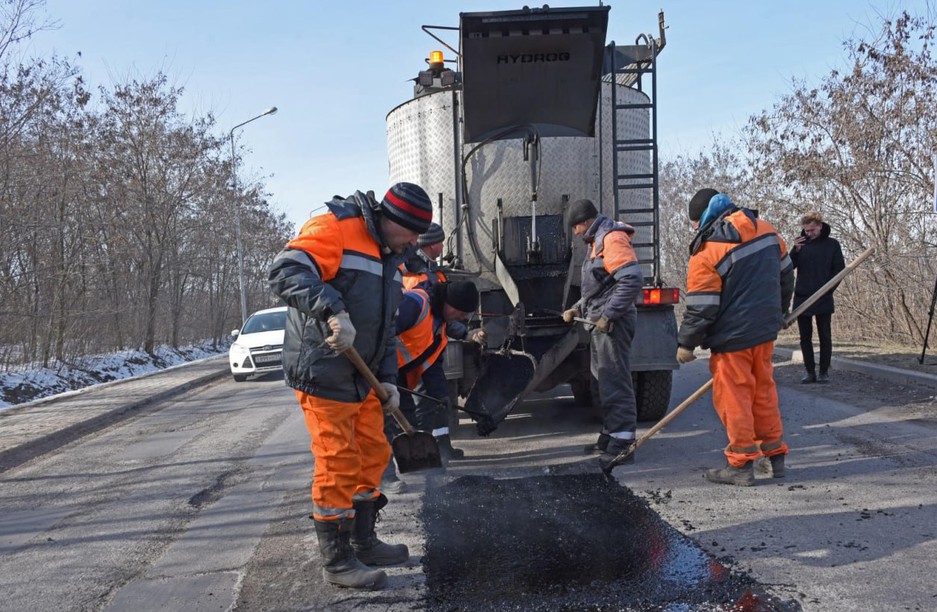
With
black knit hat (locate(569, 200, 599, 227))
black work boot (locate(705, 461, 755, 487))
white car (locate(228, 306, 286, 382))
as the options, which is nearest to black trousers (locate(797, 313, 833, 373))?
black knit hat (locate(569, 200, 599, 227))

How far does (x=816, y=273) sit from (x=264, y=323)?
10.9 meters

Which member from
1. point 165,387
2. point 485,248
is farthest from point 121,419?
point 485,248

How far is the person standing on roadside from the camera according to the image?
8078mm

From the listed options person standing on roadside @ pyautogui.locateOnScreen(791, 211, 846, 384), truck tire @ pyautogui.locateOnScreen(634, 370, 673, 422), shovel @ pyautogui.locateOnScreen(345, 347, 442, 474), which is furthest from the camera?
person standing on roadside @ pyautogui.locateOnScreen(791, 211, 846, 384)

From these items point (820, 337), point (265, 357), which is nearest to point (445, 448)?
point (820, 337)

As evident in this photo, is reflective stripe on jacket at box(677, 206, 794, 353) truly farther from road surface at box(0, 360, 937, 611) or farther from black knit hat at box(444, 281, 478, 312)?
black knit hat at box(444, 281, 478, 312)

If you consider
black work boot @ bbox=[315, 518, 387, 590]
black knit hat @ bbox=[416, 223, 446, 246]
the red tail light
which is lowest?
black work boot @ bbox=[315, 518, 387, 590]

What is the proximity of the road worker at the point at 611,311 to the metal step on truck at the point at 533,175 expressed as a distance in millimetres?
682

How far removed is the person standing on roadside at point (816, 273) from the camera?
8.08 m

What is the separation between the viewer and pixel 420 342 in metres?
5.18

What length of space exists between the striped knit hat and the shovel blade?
1.32 metres

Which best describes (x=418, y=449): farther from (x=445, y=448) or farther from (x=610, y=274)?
(x=610, y=274)

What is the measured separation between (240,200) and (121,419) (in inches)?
704

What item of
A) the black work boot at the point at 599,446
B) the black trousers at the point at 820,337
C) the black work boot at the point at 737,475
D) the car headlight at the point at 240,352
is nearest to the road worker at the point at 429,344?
the black work boot at the point at 599,446
